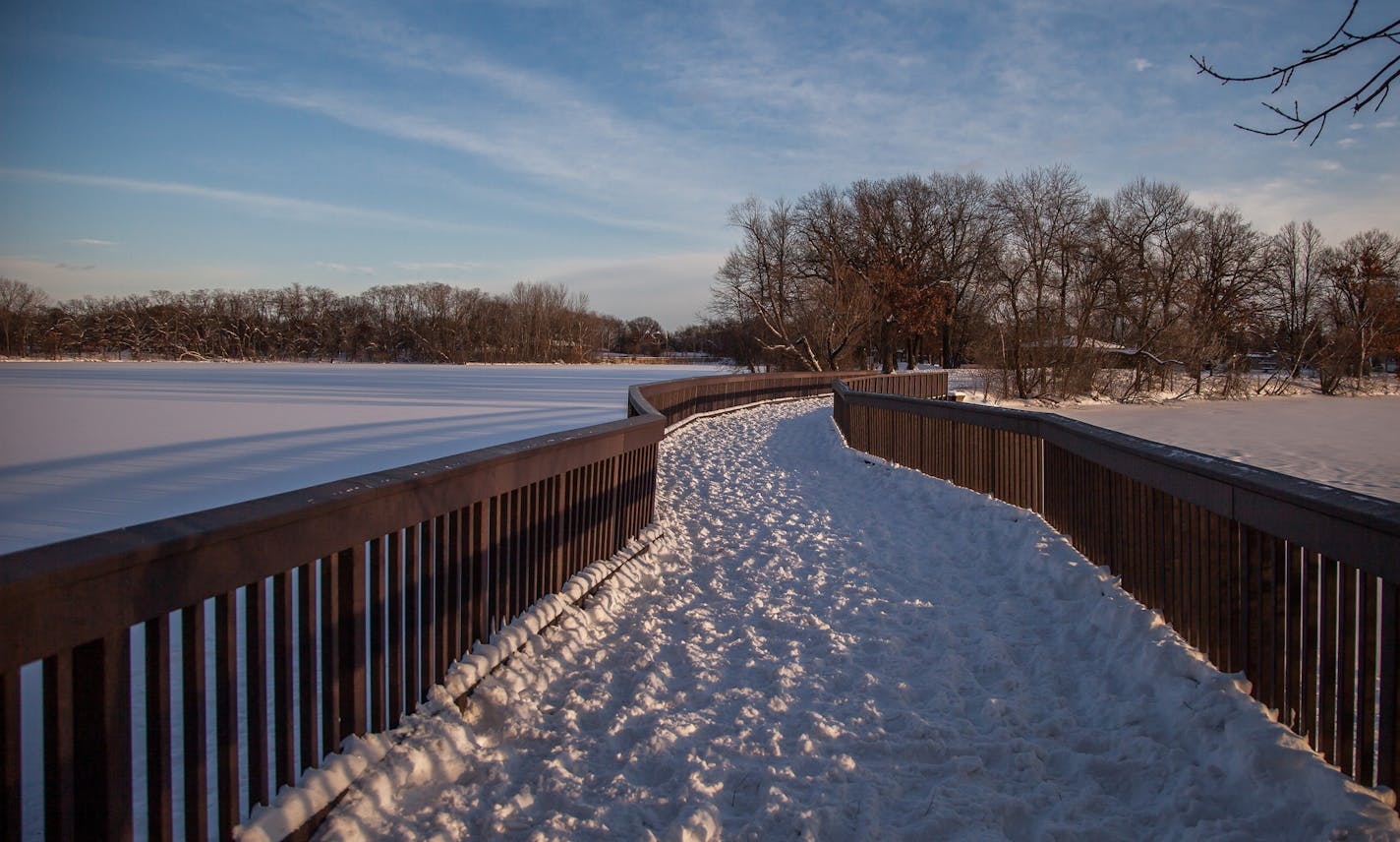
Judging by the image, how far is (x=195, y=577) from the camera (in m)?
2.21

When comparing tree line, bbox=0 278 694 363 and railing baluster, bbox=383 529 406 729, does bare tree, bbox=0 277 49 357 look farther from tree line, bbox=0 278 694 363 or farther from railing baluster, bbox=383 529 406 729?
railing baluster, bbox=383 529 406 729

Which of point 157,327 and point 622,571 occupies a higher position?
point 157,327

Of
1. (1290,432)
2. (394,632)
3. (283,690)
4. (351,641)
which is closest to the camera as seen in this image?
(283,690)

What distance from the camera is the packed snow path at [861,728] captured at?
9.02 feet

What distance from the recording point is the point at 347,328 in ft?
355

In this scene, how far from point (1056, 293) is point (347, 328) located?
92.8 m

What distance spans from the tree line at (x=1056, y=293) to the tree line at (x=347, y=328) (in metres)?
55.9

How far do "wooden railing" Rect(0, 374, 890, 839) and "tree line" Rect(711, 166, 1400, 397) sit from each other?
35015 millimetres

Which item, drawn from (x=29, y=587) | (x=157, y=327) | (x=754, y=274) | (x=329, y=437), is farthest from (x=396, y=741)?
(x=157, y=327)

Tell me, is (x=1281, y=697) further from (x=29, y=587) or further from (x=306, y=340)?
(x=306, y=340)

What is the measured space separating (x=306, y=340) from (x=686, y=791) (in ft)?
372

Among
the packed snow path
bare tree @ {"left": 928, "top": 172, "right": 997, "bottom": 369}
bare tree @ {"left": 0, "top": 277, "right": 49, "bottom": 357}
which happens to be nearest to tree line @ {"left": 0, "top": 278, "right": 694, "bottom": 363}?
bare tree @ {"left": 0, "top": 277, "right": 49, "bottom": 357}

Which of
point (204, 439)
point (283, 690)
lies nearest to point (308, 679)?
point (283, 690)

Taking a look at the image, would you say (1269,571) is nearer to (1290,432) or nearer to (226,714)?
(226,714)
